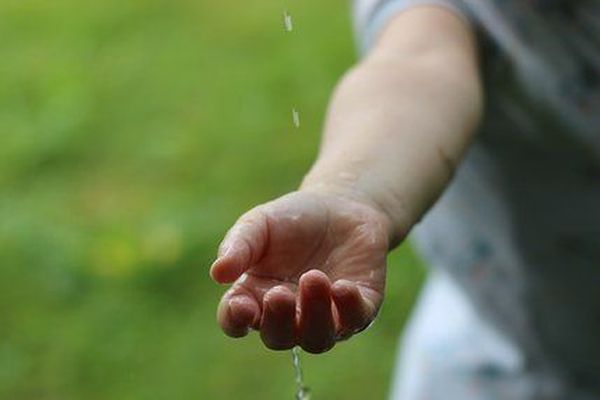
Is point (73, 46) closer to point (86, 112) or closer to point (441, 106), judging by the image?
point (86, 112)

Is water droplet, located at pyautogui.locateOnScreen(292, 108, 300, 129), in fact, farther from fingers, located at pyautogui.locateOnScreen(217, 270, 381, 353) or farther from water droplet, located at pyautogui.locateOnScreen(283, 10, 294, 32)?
fingers, located at pyautogui.locateOnScreen(217, 270, 381, 353)

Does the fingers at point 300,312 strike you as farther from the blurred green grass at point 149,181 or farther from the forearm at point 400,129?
the blurred green grass at point 149,181

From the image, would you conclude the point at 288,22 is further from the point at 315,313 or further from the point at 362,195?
the point at 315,313

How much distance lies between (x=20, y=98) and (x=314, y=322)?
1.42 meters

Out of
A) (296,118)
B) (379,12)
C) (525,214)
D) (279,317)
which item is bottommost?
(296,118)

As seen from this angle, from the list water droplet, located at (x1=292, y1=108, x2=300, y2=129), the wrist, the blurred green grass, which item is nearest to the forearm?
the wrist

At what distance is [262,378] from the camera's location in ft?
4.90

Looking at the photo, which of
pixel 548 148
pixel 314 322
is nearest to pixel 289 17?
pixel 548 148

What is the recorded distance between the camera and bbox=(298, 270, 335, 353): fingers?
2.01ft

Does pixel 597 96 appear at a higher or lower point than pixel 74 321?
higher

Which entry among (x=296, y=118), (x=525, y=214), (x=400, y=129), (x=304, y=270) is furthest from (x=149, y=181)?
(x=304, y=270)

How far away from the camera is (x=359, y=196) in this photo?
0.75 m

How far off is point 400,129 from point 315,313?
9.3 inches

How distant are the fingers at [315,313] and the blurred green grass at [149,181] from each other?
832 millimetres
